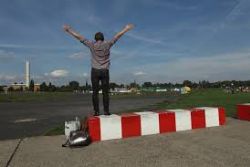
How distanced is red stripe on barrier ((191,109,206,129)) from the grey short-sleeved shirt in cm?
237

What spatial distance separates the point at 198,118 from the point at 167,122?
0.96 metres

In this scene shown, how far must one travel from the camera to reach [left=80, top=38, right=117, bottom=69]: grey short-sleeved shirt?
28.4 feet

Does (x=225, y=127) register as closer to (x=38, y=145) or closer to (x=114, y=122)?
(x=114, y=122)

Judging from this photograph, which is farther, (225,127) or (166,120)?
(225,127)

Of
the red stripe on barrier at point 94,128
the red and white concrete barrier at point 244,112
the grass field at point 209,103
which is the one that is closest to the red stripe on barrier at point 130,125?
the red stripe on barrier at point 94,128

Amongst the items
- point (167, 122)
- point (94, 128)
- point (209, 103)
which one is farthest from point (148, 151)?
point (209, 103)

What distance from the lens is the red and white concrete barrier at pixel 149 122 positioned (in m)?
7.93

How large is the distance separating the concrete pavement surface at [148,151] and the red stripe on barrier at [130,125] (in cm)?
25

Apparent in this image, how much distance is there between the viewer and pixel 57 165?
5.70 meters

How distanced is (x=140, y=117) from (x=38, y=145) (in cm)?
220

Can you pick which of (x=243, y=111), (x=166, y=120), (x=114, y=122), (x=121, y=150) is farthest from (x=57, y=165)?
(x=243, y=111)

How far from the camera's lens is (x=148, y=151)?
257 inches

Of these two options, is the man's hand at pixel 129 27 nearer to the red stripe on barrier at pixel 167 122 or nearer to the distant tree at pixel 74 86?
the red stripe on barrier at pixel 167 122

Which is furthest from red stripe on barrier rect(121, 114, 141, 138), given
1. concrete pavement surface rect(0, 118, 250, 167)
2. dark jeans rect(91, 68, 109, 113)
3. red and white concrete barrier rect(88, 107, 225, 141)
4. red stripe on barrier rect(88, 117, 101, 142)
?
dark jeans rect(91, 68, 109, 113)
